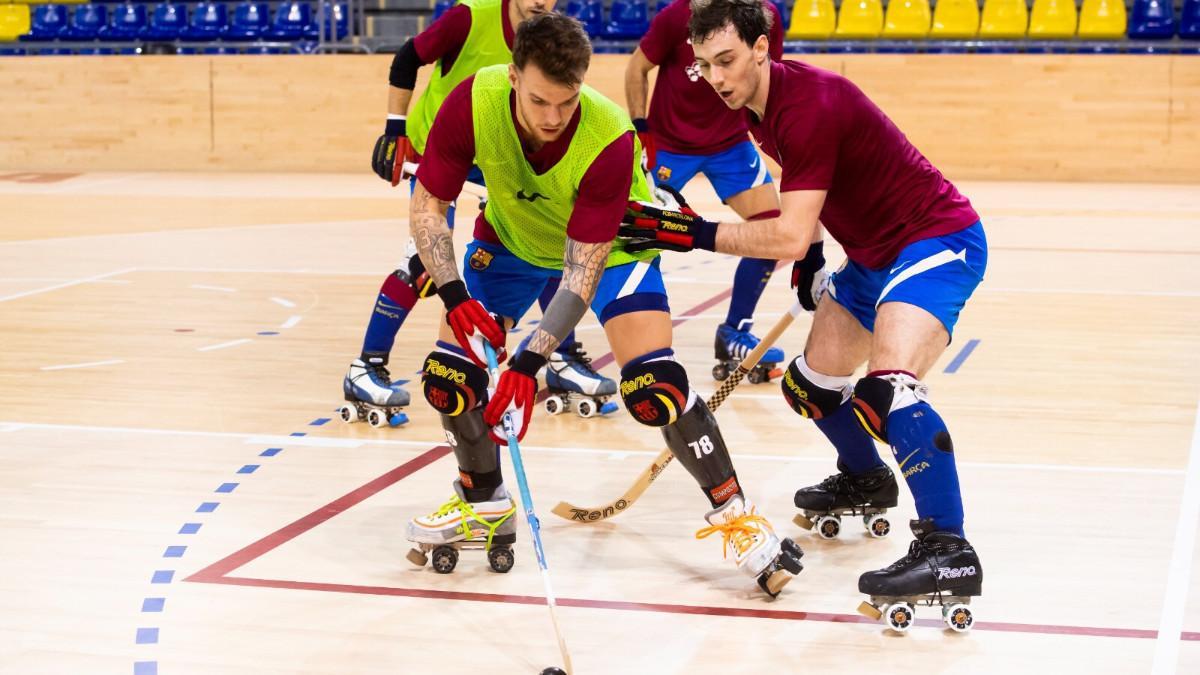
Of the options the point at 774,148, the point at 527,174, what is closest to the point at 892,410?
the point at 774,148

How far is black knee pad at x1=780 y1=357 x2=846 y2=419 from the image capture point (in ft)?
15.4

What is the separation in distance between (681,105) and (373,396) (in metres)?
2.38

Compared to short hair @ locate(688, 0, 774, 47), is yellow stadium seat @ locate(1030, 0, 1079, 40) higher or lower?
lower

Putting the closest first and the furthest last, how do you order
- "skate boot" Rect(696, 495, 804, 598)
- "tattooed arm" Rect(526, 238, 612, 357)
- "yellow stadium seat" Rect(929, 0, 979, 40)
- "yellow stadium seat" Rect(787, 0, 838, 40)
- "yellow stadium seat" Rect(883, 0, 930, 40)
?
"tattooed arm" Rect(526, 238, 612, 357)
"skate boot" Rect(696, 495, 804, 598)
"yellow stadium seat" Rect(929, 0, 979, 40)
"yellow stadium seat" Rect(883, 0, 930, 40)
"yellow stadium seat" Rect(787, 0, 838, 40)

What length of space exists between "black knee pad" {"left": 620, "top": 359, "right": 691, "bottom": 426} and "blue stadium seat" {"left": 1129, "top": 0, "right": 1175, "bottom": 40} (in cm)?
1532

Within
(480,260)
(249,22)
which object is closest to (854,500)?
(480,260)

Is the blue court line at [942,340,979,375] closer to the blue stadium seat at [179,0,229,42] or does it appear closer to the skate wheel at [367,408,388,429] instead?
the skate wheel at [367,408,388,429]

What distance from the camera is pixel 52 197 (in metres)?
16.5

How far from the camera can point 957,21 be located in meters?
18.3

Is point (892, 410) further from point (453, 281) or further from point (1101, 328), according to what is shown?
point (1101, 328)

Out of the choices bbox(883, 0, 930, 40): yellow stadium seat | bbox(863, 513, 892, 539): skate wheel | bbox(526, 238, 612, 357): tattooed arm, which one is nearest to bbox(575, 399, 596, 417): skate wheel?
bbox(863, 513, 892, 539): skate wheel

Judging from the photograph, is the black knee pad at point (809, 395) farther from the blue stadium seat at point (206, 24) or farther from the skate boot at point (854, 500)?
the blue stadium seat at point (206, 24)

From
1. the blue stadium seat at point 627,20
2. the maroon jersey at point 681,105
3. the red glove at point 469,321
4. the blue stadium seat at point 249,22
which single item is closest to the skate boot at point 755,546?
the red glove at point 469,321

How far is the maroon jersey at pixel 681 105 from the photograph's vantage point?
7.51 metres
